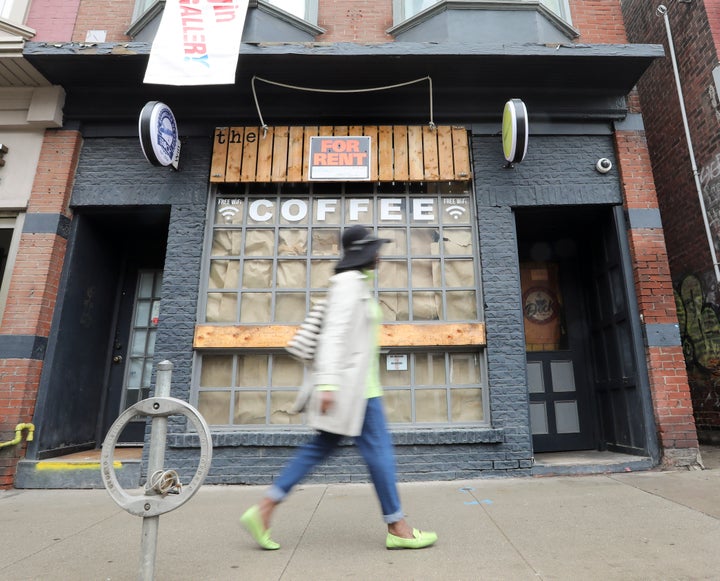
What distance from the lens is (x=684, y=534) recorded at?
2.94m

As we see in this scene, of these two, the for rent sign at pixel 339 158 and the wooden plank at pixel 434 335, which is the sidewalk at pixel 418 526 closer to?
the wooden plank at pixel 434 335

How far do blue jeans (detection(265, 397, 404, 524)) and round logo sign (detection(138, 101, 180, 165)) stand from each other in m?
3.96

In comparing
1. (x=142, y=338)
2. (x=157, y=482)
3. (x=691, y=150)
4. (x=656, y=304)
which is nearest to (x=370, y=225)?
(x=656, y=304)

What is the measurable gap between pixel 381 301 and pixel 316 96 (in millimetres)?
2700

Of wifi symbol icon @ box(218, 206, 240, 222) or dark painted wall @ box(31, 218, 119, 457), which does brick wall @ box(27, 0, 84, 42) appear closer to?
dark painted wall @ box(31, 218, 119, 457)

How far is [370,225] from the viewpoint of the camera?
18.5 ft

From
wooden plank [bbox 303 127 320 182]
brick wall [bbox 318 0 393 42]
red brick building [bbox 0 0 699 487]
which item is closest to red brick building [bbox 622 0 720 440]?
red brick building [bbox 0 0 699 487]

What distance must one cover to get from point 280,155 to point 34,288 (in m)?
3.23

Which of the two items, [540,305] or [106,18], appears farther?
[540,305]

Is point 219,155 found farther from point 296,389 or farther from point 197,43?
point 296,389

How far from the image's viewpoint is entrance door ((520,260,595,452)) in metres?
6.07

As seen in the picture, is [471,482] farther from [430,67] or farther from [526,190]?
[430,67]

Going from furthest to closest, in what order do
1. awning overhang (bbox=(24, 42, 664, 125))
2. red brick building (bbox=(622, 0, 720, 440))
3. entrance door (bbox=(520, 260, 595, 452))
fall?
red brick building (bbox=(622, 0, 720, 440)) < entrance door (bbox=(520, 260, 595, 452)) < awning overhang (bbox=(24, 42, 664, 125))

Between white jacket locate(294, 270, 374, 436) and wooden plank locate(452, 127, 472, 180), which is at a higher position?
wooden plank locate(452, 127, 472, 180)
